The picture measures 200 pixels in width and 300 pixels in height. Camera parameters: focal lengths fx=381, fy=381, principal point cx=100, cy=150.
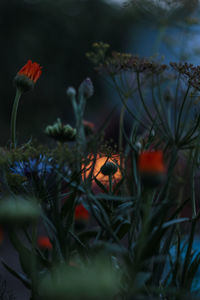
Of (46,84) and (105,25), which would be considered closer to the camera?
(46,84)

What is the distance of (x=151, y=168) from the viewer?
0.23 m

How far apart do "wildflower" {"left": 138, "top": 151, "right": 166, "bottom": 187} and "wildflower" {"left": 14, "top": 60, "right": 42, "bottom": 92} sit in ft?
0.76

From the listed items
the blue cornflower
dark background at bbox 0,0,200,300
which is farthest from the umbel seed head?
dark background at bbox 0,0,200,300

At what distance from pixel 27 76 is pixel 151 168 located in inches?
9.7

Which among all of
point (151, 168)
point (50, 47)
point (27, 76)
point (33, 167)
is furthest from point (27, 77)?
point (50, 47)

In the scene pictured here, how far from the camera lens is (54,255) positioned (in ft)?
1.03

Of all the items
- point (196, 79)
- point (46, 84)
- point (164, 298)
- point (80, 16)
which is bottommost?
point (164, 298)

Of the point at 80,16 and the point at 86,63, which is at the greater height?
the point at 80,16

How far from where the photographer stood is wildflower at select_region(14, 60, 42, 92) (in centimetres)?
42

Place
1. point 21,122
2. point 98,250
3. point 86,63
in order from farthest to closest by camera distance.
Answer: point 86,63, point 21,122, point 98,250

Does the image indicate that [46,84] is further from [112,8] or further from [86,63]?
[112,8]

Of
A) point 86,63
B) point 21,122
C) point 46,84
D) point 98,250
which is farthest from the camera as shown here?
point 86,63

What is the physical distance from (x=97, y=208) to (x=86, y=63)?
115 inches

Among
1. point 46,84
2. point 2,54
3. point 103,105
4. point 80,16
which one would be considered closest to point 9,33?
point 2,54
